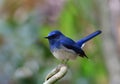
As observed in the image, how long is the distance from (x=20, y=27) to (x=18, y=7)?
205 millimetres

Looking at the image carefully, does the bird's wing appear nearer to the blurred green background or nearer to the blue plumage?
the blue plumage

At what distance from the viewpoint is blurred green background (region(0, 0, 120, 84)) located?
2.51m

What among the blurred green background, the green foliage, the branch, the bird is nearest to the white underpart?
the bird

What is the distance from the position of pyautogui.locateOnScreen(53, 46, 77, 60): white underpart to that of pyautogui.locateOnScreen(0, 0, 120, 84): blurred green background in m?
0.66

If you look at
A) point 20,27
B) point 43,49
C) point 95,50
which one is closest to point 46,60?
point 43,49

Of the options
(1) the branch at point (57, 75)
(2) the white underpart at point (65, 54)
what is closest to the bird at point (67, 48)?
(2) the white underpart at point (65, 54)

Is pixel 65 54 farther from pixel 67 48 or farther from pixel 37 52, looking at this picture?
pixel 37 52

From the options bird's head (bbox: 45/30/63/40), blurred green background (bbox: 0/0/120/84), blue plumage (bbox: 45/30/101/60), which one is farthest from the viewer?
blurred green background (bbox: 0/0/120/84)

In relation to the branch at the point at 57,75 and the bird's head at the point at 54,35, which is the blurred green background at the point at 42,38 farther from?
the branch at the point at 57,75

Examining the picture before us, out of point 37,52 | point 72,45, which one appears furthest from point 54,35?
point 37,52

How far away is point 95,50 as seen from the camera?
2559mm

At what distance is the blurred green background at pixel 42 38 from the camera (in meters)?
2.51

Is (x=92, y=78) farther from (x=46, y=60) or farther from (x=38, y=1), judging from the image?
(x=38, y=1)

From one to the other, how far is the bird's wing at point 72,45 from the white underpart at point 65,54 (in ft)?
0.05
